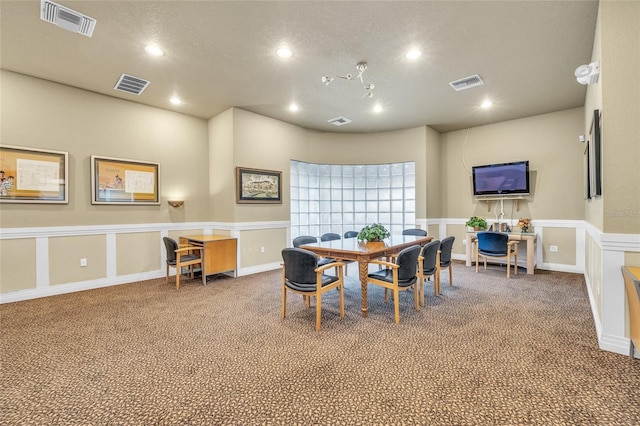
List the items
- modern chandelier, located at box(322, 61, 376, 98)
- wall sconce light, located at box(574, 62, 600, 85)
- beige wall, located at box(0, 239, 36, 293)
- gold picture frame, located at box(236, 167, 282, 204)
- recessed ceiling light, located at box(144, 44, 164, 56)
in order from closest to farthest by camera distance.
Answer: wall sconce light, located at box(574, 62, 600, 85) → recessed ceiling light, located at box(144, 44, 164, 56) → modern chandelier, located at box(322, 61, 376, 98) → beige wall, located at box(0, 239, 36, 293) → gold picture frame, located at box(236, 167, 282, 204)

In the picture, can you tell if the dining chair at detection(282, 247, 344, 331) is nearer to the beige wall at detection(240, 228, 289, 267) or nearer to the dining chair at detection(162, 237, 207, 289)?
the dining chair at detection(162, 237, 207, 289)

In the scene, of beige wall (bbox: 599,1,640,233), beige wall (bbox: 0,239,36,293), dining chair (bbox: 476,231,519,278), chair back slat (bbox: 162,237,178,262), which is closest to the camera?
beige wall (bbox: 599,1,640,233)

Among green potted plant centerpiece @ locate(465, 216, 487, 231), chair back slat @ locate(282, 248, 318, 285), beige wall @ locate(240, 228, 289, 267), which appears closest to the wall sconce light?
chair back slat @ locate(282, 248, 318, 285)

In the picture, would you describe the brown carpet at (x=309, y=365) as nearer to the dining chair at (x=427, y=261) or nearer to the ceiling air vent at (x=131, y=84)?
the dining chair at (x=427, y=261)

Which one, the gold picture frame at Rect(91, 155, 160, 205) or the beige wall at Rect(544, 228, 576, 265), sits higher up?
the gold picture frame at Rect(91, 155, 160, 205)

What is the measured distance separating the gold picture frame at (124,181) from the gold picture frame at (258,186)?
143cm

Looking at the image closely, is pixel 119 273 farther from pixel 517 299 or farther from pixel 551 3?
pixel 551 3

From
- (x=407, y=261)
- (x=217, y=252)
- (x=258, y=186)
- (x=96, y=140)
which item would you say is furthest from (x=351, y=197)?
(x=96, y=140)

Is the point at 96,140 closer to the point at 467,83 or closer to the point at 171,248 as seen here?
the point at 171,248

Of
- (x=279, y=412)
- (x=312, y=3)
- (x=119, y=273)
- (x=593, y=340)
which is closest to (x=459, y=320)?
(x=593, y=340)

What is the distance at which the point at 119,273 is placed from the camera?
4.67 m

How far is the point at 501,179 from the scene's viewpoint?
5750mm

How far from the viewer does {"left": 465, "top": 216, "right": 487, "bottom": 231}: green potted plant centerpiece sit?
18.8 feet

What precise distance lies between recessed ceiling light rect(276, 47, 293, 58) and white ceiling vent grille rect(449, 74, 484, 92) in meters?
2.37
